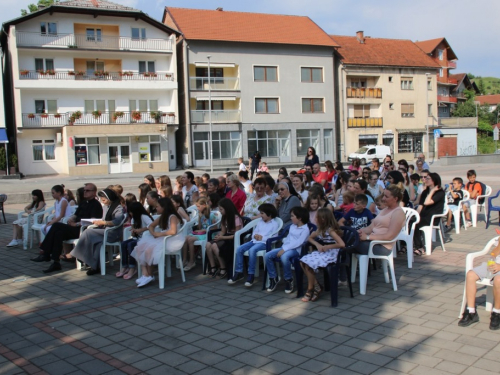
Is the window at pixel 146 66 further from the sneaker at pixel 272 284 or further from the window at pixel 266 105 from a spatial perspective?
the sneaker at pixel 272 284

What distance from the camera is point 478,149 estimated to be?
6181cm

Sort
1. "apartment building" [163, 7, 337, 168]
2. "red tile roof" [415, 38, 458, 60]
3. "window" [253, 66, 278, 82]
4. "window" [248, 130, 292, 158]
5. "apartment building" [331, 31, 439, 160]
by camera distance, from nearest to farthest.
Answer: "apartment building" [163, 7, 337, 168] < "window" [253, 66, 278, 82] < "window" [248, 130, 292, 158] < "apartment building" [331, 31, 439, 160] < "red tile roof" [415, 38, 458, 60]

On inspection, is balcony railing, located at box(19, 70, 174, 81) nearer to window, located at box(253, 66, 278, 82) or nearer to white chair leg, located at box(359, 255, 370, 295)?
window, located at box(253, 66, 278, 82)

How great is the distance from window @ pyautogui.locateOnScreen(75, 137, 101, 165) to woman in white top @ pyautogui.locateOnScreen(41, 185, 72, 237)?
28.7m

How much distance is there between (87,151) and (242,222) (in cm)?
3215

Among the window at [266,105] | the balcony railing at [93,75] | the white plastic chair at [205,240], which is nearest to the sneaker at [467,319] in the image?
the white plastic chair at [205,240]

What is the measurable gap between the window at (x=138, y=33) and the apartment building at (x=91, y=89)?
0.26ft

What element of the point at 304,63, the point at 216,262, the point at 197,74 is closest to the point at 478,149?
the point at 304,63

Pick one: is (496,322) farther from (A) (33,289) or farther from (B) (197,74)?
(B) (197,74)

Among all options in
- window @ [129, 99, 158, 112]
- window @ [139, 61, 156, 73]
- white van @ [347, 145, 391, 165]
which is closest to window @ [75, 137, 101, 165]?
window @ [129, 99, 158, 112]

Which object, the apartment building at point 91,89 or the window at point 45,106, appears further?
the window at point 45,106

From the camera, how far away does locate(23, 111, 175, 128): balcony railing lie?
1442 inches

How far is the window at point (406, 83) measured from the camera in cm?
5412

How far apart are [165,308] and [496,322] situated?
398cm
